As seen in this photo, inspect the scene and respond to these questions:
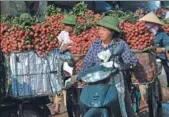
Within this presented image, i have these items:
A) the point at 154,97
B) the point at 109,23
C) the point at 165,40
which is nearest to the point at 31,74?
the point at 109,23

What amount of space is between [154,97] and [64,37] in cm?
164

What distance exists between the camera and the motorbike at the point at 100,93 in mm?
4582

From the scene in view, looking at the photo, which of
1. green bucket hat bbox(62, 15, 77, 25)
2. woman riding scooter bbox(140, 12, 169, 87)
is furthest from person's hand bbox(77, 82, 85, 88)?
woman riding scooter bbox(140, 12, 169, 87)

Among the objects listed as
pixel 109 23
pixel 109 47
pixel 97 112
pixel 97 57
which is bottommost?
pixel 97 112

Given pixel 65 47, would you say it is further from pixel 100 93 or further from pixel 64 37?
pixel 100 93

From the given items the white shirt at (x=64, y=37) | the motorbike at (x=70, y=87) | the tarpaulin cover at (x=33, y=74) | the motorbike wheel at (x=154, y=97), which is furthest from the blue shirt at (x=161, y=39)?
the tarpaulin cover at (x=33, y=74)

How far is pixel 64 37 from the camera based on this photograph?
6.47m

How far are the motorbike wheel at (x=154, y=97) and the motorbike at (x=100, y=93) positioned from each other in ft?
6.22

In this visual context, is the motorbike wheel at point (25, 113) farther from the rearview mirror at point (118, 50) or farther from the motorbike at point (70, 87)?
the rearview mirror at point (118, 50)

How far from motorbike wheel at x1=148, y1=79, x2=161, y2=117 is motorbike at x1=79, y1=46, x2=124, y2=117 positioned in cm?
190

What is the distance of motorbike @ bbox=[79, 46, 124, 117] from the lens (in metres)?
4.58

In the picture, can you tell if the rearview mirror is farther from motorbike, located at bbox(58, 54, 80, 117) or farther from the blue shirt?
the blue shirt

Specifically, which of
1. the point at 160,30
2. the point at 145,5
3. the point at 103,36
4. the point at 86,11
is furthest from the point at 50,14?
the point at 145,5

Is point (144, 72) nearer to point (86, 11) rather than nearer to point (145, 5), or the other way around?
point (86, 11)
